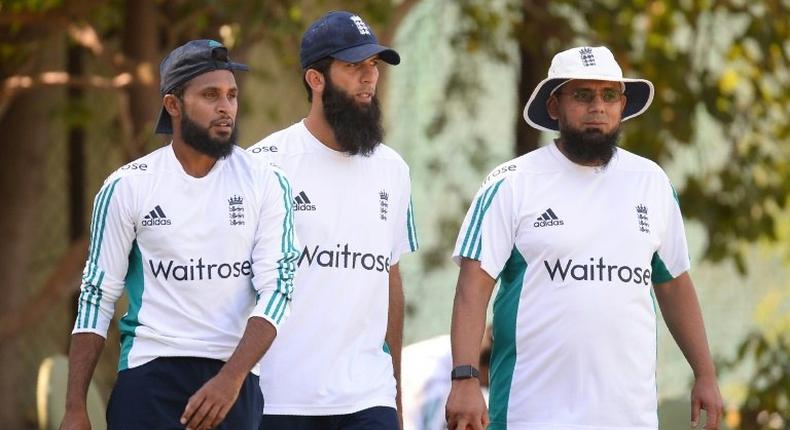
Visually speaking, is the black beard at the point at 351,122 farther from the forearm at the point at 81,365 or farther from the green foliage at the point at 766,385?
the green foliage at the point at 766,385

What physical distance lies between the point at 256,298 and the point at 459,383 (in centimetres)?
79

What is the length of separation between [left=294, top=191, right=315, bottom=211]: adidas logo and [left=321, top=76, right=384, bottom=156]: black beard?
24 cm

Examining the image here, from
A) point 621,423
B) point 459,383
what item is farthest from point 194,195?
point 621,423

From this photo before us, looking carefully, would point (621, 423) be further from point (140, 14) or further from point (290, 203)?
point (140, 14)

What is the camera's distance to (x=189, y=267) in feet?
19.2

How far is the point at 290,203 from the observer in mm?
6102

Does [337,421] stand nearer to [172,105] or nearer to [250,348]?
[250,348]

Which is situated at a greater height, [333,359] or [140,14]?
[140,14]

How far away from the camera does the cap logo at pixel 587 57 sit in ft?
21.1

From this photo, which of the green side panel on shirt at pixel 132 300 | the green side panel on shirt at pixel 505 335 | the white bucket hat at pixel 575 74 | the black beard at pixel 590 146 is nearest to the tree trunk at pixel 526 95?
the white bucket hat at pixel 575 74

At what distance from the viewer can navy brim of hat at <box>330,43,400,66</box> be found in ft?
21.2

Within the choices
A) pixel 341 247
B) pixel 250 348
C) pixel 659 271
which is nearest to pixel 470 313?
pixel 341 247

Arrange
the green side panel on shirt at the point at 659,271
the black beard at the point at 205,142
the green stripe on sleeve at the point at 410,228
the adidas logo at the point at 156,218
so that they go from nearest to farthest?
the adidas logo at the point at 156,218, the black beard at the point at 205,142, the green side panel on shirt at the point at 659,271, the green stripe on sleeve at the point at 410,228

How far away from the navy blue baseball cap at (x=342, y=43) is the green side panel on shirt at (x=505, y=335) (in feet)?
2.96
